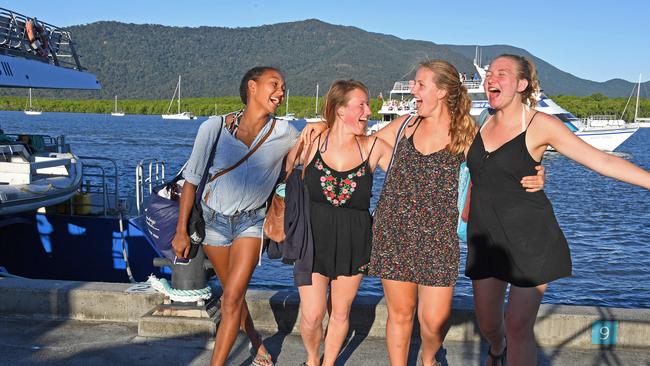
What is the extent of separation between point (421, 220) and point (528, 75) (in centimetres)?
90

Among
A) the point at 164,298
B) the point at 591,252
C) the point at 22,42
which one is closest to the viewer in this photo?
the point at 164,298

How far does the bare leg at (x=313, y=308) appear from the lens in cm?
402

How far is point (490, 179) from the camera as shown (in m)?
3.56

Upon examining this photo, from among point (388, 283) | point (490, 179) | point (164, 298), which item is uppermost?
point (490, 179)

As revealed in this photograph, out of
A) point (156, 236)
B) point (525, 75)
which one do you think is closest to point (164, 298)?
point (156, 236)

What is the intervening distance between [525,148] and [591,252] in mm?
13208

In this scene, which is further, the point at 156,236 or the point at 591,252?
the point at 591,252

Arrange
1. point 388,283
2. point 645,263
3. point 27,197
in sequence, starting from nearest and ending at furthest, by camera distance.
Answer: point 388,283, point 27,197, point 645,263

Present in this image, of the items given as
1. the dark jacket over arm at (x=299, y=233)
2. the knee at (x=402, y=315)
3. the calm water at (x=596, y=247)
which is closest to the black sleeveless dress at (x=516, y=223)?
the knee at (x=402, y=315)

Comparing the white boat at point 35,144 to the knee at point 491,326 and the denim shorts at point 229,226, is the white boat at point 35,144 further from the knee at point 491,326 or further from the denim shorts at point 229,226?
the knee at point 491,326

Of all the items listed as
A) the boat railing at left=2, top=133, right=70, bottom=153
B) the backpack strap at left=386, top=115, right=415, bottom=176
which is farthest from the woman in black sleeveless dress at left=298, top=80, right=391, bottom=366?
the boat railing at left=2, top=133, right=70, bottom=153

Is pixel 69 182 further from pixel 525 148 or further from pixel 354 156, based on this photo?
pixel 525 148

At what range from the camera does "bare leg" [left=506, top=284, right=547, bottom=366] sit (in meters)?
3.51

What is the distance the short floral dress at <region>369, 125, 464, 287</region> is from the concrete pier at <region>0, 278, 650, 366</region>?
0.94 meters
